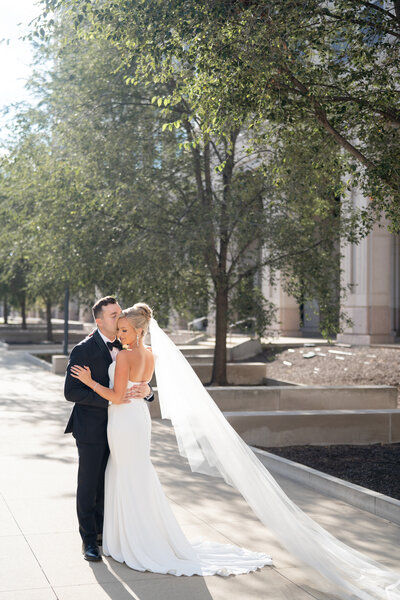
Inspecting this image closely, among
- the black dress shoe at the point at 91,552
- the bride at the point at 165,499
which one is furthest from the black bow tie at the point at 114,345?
the black dress shoe at the point at 91,552

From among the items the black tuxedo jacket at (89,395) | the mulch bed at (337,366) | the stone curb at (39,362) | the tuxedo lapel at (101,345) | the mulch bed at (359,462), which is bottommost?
the mulch bed at (359,462)

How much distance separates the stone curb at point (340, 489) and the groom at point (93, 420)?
9.66 feet

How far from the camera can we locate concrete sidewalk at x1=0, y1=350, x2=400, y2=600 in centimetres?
502

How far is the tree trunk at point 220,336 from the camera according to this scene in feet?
54.7

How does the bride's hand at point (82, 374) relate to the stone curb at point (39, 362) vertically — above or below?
above

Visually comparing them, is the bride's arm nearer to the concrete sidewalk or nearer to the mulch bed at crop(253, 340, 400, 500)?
the concrete sidewalk

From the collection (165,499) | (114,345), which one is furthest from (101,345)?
(165,499)

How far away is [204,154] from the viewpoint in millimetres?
16141

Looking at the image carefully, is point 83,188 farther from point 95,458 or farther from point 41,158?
point 95,458

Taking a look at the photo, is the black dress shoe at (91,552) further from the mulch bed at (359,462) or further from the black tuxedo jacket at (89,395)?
the mulch bed at (359,462)

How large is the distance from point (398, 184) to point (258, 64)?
2.08 metres

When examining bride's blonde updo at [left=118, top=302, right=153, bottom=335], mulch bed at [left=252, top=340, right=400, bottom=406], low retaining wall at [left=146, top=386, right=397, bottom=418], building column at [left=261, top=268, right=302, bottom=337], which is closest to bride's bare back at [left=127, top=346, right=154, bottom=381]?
bride's blonde updo at [left=118, top=302, right=153, bottom=335]

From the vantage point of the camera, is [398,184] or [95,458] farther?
[398,184]

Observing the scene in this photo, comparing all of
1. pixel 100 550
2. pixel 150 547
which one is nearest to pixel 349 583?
pixel 150 547
